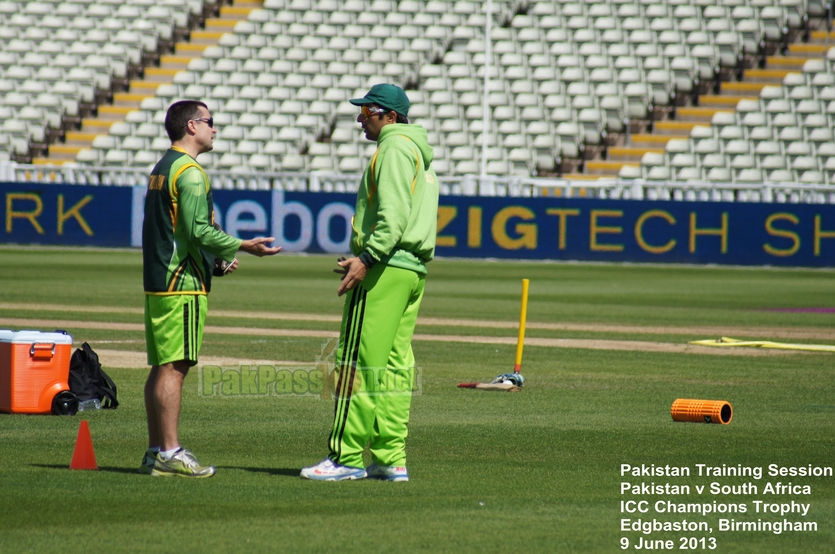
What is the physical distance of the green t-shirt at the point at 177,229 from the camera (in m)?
6.95

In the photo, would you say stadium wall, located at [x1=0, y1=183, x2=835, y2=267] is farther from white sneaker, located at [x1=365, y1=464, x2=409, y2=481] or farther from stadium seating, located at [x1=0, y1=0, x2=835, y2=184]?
white sneaker, located at [x1=365, y1=464, x2=409, y2=481]

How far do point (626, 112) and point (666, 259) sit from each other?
6811 mm

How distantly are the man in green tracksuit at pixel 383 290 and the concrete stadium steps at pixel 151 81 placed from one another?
32839 millimetres

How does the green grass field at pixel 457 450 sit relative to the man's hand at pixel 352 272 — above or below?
below

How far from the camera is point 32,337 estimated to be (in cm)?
894

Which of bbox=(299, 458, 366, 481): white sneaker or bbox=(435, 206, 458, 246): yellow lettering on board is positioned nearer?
bbox=(299, 458, 366, 481): white sneaker

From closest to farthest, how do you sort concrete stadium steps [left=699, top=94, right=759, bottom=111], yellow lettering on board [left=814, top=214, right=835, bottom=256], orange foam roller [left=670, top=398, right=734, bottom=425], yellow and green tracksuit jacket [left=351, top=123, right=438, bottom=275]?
yellow and green tracksuit jacket [left=351, top=123, right=438, bottom=275] → orange foam roller [left=670, top=398, right=734, bottom=425] → yellow lettering on board [left=814, top=214, right=835, bottom=256] → concrete stadium steps [left=699, top=94, right=759, bottom=111]

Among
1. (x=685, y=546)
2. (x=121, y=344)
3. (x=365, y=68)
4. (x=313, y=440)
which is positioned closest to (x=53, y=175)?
(x=365, y=68)

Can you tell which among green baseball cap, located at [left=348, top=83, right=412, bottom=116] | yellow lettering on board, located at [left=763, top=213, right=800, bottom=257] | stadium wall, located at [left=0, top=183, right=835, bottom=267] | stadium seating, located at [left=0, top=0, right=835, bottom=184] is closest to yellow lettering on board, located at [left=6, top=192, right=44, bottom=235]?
stadium wall, located at [left=0, top=183, right=835, bottom=267]

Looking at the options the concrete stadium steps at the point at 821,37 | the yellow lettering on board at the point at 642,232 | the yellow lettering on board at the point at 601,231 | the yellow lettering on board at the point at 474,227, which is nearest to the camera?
the yellow lettering on board at the point at 642,232

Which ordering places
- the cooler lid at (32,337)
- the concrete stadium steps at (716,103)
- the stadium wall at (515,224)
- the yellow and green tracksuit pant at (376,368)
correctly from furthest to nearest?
the concrete stadium steps at (716,103) < the stadium wall at (515,224) < the cooler lid at (32,337) < the yellow and green tracksuit pant at (376,368)

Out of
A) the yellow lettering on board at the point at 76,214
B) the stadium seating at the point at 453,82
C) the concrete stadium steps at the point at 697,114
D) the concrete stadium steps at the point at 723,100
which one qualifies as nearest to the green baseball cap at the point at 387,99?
the stadium seating at the point at 453,82

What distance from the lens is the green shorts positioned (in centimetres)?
695

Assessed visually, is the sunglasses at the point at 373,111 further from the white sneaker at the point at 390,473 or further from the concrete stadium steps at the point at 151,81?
the concrete stadium steps at the point at 151,81
